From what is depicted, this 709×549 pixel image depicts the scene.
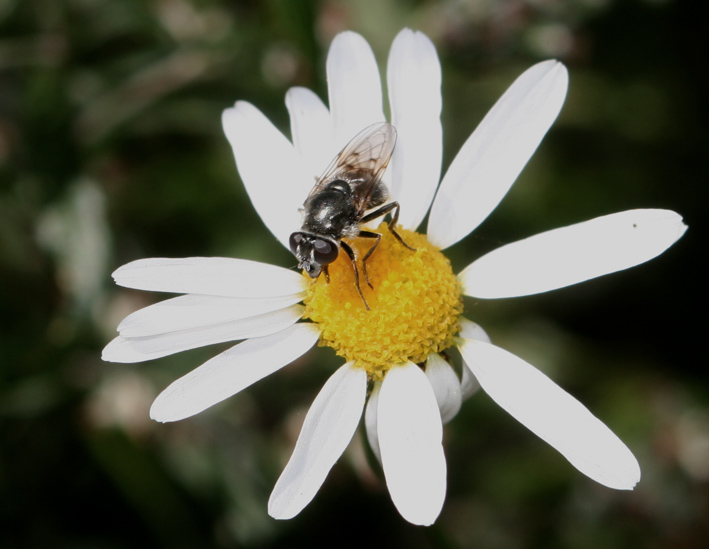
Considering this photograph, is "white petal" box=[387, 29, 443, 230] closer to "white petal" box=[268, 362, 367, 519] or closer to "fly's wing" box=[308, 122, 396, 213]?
"fly's wing" box=[308, 122, 396, 213]

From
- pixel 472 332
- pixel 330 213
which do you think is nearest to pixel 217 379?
pixel 330 213


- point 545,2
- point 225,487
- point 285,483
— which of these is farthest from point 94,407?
point 545,2

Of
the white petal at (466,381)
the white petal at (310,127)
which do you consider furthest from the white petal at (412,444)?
the white petal at (310,127)

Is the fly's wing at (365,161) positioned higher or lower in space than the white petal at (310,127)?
lower

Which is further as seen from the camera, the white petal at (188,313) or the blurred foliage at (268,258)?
the blurred foliage at (268,258)

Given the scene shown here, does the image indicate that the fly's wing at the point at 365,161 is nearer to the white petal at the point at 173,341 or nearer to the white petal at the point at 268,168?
the white petal at the point at 268,168

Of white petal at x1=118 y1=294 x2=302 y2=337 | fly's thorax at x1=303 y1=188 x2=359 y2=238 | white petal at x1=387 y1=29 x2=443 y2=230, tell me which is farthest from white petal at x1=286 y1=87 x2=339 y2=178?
white petal at x1=118 y1=294 x2=302 y2=337
